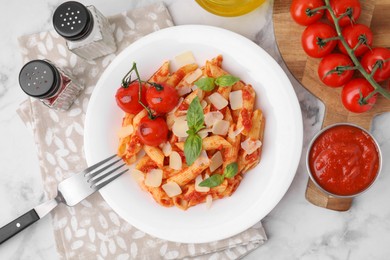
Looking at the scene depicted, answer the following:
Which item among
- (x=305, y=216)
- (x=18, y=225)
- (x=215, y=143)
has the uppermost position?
(x=215, y=143)

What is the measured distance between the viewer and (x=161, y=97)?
1.75 metres

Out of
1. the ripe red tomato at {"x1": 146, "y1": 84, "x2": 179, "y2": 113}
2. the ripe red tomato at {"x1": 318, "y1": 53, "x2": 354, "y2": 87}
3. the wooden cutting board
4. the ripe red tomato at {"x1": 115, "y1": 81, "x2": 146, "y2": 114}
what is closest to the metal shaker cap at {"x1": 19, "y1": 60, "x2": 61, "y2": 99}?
the ripe red tomato at {"x1": 115, "y1": 81, "x2": 146, "y2": 114}

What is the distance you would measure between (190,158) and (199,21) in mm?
541

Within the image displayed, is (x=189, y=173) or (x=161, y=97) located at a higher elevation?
(x=161, y=97)

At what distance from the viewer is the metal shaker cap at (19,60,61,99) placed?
1793 millimetres

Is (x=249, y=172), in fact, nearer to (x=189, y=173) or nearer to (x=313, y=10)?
(x=189, y=173)

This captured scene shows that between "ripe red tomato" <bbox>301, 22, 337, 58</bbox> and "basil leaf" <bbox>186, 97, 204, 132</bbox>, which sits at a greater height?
"ripe red tomato" <bbox>301, 22, 337, 58</bbox>

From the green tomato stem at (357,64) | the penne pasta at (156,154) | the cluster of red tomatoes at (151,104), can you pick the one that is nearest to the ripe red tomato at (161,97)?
the cluster of red tomatoes at (151,104)

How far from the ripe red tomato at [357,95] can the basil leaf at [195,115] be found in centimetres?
49

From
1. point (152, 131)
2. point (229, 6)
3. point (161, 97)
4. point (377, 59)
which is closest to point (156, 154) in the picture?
point (152, 131)

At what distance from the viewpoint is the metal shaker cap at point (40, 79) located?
5.88 ft

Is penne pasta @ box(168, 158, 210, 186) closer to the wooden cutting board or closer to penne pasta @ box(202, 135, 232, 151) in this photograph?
penne pasta @ box(202, 135, 232, 151)

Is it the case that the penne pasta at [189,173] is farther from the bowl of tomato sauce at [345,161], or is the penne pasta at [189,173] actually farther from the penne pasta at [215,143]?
the bowl of tomato sauce at [345,161]

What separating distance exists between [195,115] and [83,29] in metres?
0.46
